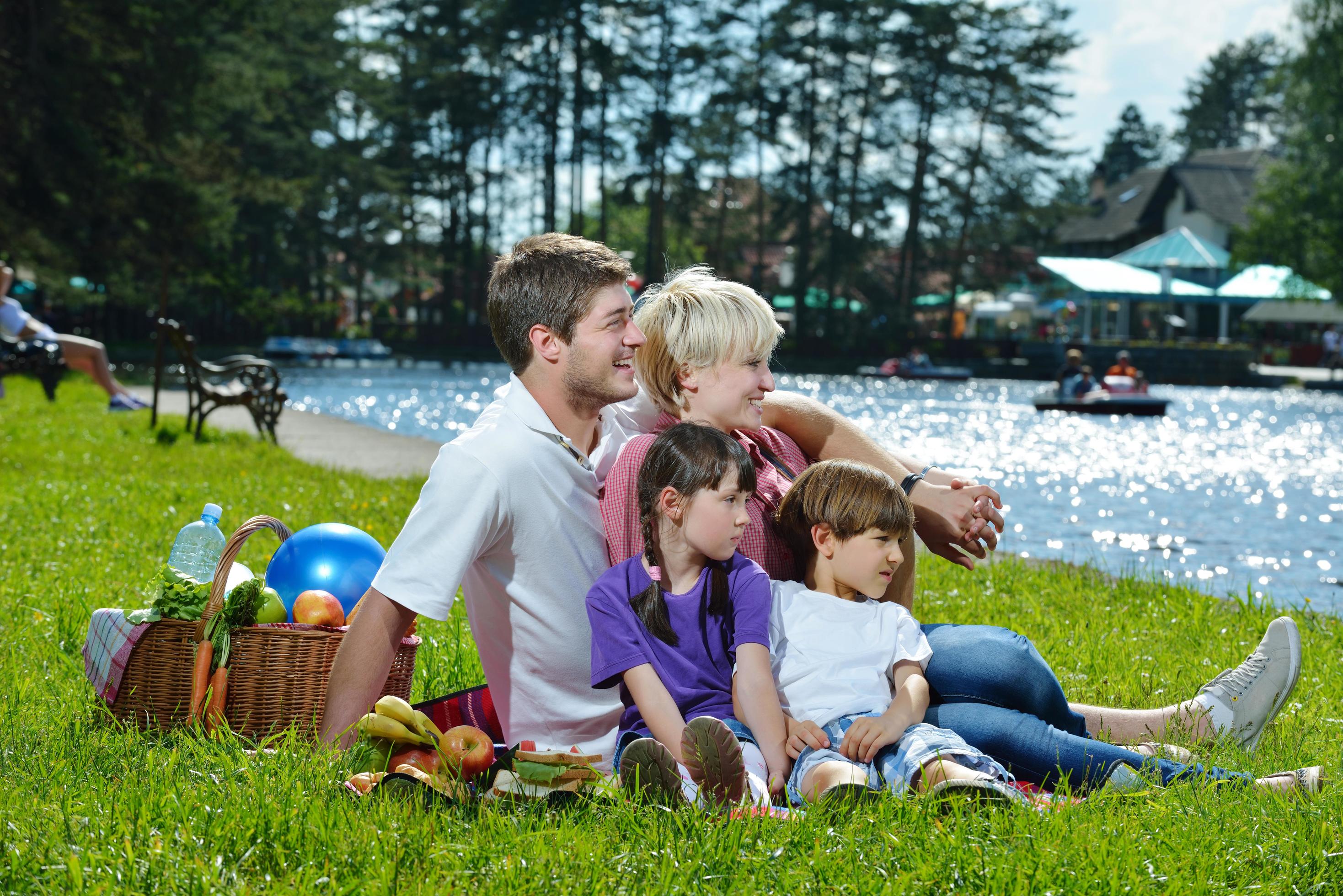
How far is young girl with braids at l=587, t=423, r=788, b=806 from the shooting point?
3102mm

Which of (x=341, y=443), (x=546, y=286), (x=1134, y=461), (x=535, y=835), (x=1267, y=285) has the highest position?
(x=1267, y=285)

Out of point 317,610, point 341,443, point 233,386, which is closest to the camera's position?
point 317,610

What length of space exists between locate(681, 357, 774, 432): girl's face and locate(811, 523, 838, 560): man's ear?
39 centimetres

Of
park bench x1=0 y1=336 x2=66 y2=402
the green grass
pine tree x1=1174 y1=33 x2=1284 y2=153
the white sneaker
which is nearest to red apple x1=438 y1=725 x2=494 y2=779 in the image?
the green grass

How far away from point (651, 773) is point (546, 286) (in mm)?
1222

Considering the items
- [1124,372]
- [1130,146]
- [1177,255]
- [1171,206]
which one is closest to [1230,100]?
[1130,146]

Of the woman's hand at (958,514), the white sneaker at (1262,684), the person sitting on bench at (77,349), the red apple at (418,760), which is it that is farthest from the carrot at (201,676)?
the person sitting on bench at (77,349)

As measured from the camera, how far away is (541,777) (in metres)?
3.00

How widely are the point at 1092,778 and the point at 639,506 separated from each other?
1357 millimetres

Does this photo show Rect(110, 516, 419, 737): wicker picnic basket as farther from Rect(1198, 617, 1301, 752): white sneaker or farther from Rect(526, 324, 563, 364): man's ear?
Rect(1198, 617, 1301, 752): white sneaker

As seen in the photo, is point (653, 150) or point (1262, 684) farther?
point (653, 150)

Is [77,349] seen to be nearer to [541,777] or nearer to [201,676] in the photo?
[201,676]

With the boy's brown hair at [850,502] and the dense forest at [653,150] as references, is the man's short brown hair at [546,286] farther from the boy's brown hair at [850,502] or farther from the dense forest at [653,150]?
the dense forest at [653,150]

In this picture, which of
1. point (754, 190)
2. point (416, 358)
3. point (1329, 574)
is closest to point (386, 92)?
point (416, 358)
